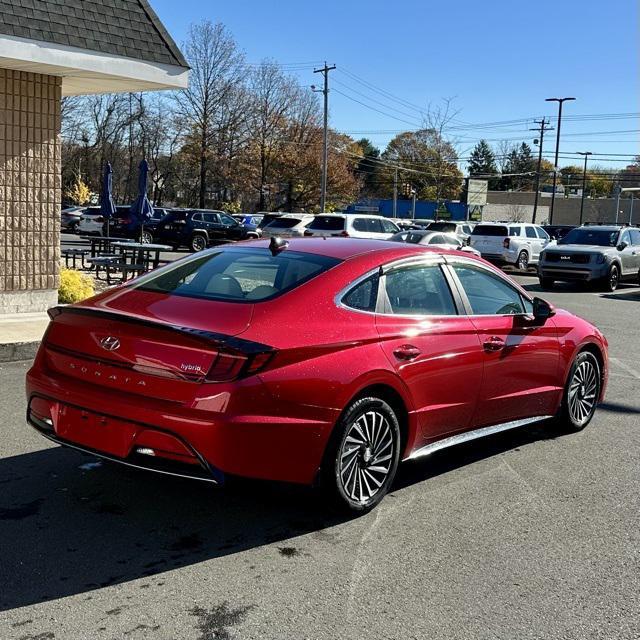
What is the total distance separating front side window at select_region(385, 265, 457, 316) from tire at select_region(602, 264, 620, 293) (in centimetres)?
1633

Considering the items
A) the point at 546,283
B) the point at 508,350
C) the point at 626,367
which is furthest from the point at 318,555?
the point at 546,283

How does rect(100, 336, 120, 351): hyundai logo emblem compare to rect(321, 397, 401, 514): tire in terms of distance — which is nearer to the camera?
rect(100, 336, 120, 351): hyundai logo emblem

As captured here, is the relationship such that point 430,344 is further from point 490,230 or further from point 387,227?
point 490,230

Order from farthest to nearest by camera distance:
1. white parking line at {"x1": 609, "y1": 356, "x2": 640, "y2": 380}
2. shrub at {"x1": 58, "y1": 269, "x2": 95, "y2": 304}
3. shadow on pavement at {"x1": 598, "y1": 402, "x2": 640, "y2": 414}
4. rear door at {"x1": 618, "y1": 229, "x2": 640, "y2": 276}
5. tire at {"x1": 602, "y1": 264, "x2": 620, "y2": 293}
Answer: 1. rear door at {"x1": 618, "y1": 229, "x2": 640, "y2": 276}
2. tire at {"x1": 602, "y1": 264, "x2": 620, "y2": 293}
3. shrub at {"x1": 58, "y1": 269, "x2": 95, "y2": 304}
4. white parking line at {"x1": 609, "y1": 356, "x2": 640, "y2": 380}
5. shadow on pavement at {"x1": 598, "y1": 402, "x2": 640, "y2": 414}

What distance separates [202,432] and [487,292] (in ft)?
8.85

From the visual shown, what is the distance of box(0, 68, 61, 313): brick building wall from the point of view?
379 inches

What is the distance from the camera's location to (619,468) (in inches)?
220

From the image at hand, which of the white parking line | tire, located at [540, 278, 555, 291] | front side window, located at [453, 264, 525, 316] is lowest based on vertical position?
the white parking line

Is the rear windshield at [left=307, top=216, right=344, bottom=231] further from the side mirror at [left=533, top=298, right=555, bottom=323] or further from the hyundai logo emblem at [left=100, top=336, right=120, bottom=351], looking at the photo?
the hyundai logo emblem at [left=100, top=336, right=120, bottom=351]

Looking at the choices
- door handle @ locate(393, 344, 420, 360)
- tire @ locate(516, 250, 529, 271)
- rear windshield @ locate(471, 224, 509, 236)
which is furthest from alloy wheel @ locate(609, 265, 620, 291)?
door handle @ locate(393, 344, 420, 360)

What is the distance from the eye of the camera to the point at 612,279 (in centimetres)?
2023

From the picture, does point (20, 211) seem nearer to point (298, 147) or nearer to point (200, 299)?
point (200, 299)

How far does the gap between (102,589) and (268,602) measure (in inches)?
30.2

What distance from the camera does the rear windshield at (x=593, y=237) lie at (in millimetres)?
21016
